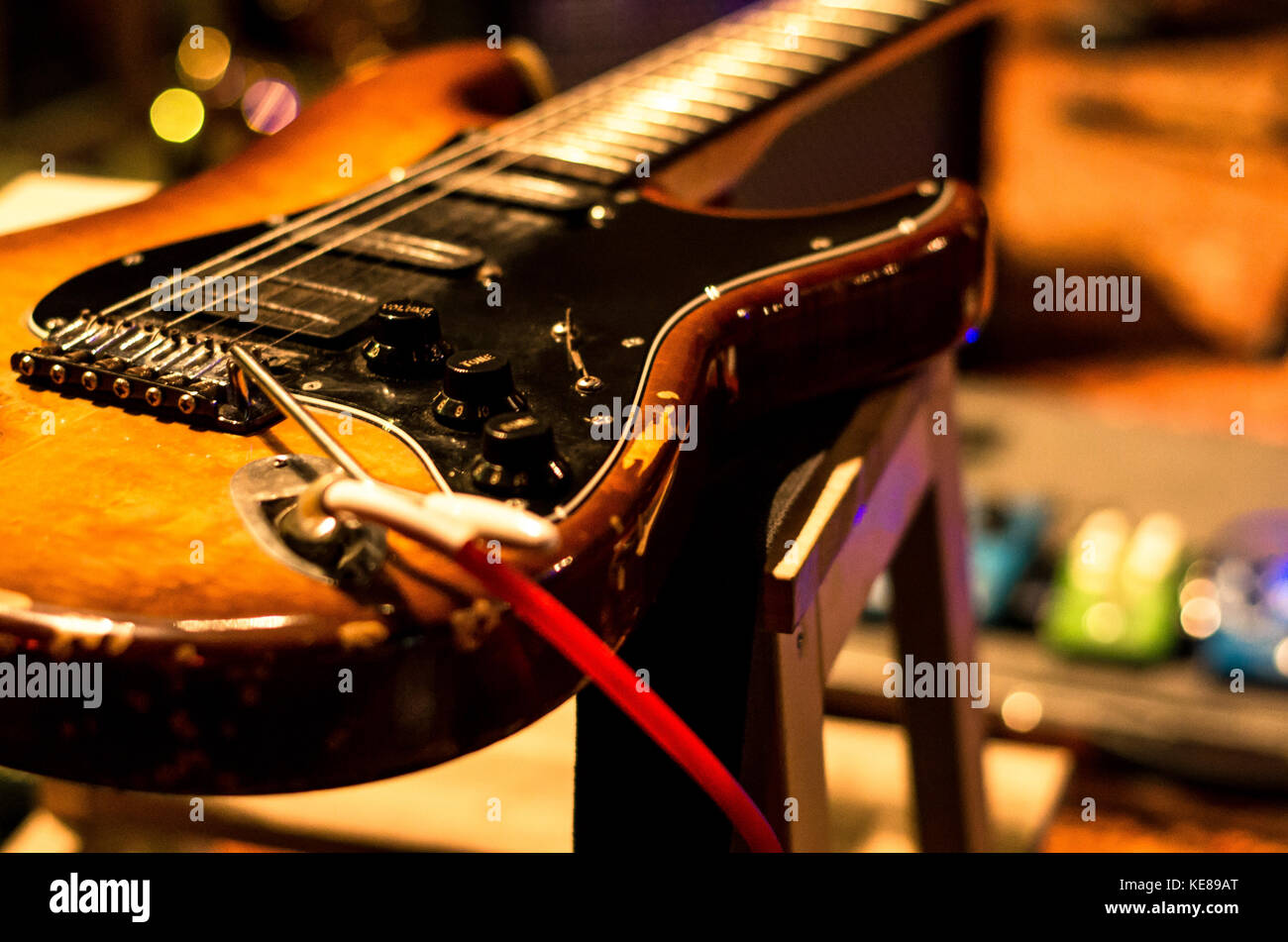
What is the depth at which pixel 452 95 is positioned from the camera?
0.96 metres

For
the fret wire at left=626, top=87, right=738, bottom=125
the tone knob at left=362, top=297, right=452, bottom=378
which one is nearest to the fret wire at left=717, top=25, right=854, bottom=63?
the fret wire at left=626, top=87, right=738, bottom=125

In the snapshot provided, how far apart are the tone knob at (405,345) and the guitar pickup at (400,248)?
100 millimetres

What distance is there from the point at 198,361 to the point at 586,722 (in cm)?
25

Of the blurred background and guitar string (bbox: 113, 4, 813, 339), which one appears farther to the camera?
the blurred background

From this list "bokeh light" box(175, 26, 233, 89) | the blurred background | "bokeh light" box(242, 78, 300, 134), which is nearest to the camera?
the blurred background

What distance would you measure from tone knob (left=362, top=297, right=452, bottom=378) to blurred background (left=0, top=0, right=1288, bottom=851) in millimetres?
593

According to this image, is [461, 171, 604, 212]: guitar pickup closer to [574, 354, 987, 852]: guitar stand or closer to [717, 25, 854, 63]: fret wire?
[574, 354, 987, 852]: guitar stand

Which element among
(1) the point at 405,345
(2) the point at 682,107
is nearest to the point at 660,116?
(2) the point at 682,107

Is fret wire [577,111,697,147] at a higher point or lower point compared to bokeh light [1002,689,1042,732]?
higher

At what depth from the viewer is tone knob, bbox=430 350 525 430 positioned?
52 cm

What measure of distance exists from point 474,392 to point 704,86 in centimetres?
50

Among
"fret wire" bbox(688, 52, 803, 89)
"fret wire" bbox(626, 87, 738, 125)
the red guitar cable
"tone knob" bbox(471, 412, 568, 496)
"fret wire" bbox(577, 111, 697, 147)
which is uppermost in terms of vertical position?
"fret wire" bbox(688, 52, 803, 89)
